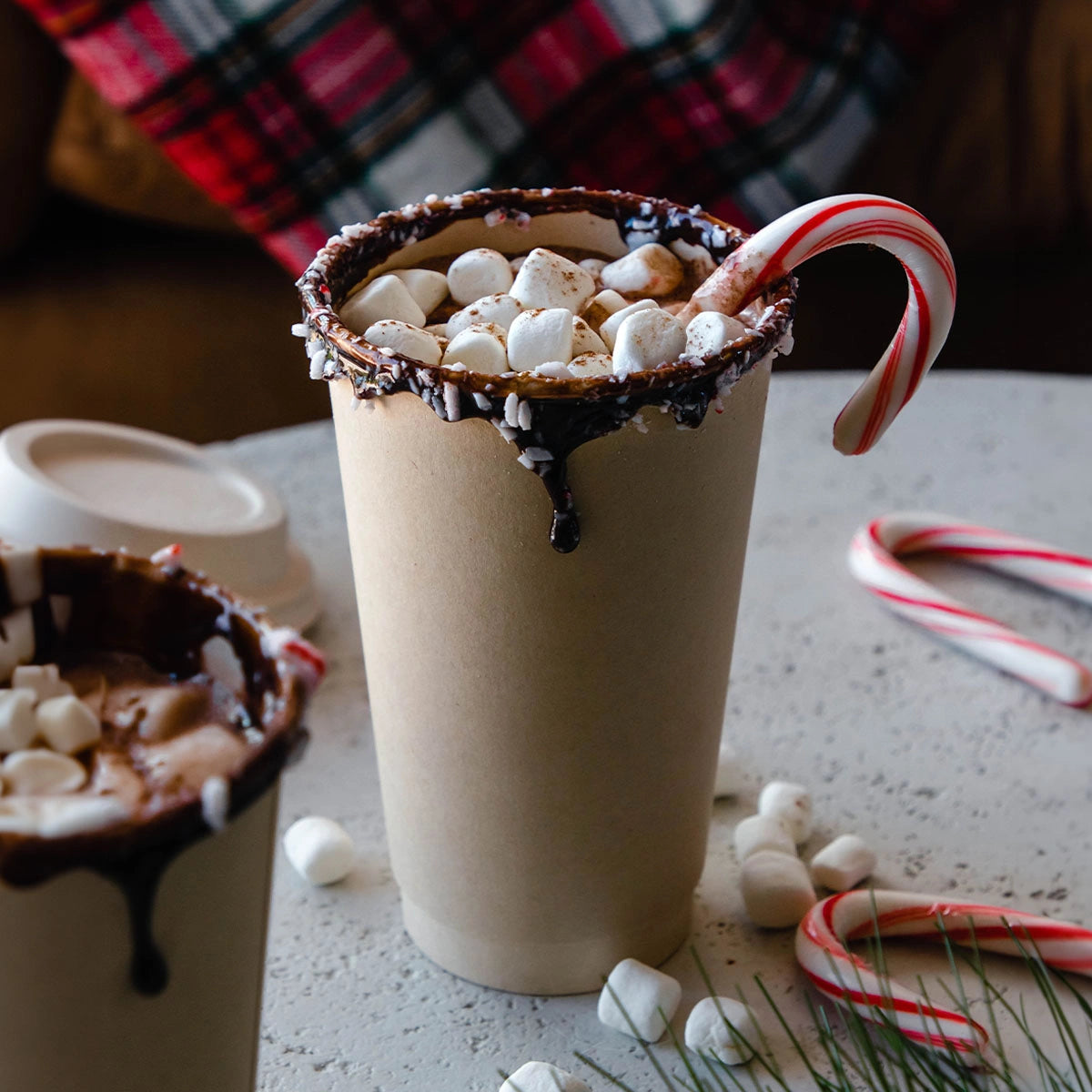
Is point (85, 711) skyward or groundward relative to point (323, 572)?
skyward

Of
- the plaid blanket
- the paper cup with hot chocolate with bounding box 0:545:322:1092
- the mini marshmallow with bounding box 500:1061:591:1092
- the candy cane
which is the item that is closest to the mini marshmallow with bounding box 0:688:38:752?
the paper cup with hot chocolate with bounding box 0:545:322:1092

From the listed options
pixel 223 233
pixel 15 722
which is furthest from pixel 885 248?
pixel 223 233

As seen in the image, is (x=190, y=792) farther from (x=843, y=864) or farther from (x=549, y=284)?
(x=843, y=864)

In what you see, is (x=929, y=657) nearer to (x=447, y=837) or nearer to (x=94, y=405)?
(x=447, y=837)

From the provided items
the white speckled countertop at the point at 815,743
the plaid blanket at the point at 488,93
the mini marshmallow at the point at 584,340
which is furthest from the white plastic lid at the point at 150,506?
the plaid blanket at the point at 488,93

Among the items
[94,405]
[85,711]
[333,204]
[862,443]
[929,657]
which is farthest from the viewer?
[94,405]

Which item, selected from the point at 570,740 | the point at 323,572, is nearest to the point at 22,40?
the point at 323,572

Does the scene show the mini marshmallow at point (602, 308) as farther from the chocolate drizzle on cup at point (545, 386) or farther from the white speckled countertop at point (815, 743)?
the white speckled countertop at point (815, 743)

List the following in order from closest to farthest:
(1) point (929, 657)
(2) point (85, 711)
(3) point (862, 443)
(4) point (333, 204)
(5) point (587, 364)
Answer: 1. (2) point (85, 711)
2. (5) point (587, 364)
3. (3) point (862, 443)
4. (1) point (929, 657)
5. (4) point (333, 204)
